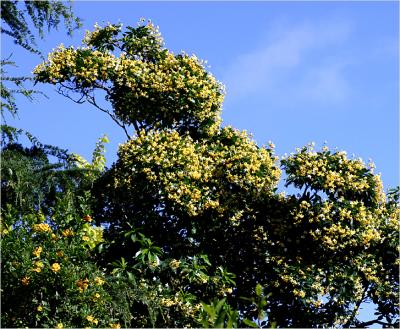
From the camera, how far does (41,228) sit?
289 inches

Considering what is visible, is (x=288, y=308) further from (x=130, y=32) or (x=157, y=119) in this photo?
(x=130, y=32)

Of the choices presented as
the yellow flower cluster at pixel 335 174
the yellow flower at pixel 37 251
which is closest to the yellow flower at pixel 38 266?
the yellow flower at pixel 37 251

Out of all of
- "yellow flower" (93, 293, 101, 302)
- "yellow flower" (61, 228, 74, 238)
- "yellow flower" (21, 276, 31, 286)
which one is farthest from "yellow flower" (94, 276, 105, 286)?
"yellow flower" (21, 276, 31, 286)

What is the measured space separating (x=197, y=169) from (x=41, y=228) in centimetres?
307

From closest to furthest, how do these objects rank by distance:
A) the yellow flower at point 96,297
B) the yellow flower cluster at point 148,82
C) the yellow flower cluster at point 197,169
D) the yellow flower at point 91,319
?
the yellow flower at point 91,319 → the yellow flower at point 96,297 → the yellow flower cluster at point 197,169 → the yellow flower cluster at point 148,82

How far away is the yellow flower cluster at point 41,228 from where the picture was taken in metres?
7.33

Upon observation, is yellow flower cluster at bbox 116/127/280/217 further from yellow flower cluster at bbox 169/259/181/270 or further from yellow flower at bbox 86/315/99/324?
yellow flower at bbox 86/315/99/324

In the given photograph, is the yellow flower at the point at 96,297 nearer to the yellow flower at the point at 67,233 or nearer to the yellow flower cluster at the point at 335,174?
the yellow flower at the point at 67,233

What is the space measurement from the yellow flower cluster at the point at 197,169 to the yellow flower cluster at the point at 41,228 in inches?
96.3

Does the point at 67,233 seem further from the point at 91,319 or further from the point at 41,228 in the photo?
the point at 91,319

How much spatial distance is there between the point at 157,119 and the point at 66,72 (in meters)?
1.65

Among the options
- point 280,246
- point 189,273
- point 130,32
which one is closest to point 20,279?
point 189,273

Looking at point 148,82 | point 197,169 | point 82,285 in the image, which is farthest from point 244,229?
point 82,285

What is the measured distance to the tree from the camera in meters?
9.48
